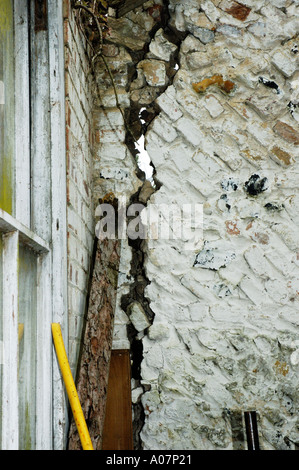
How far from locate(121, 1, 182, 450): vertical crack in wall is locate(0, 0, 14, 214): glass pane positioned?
1.06 metres

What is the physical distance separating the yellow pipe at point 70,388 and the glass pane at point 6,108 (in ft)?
1.54

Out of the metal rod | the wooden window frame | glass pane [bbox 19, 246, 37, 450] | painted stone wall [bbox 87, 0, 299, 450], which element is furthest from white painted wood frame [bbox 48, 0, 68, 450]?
the metal rod

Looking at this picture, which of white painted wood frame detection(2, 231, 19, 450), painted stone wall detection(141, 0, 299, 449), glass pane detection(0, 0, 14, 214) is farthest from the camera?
painted stone wall detection(141, 0, 299, 449)

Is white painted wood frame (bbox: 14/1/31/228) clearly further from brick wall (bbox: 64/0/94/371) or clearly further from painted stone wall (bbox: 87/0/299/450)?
painted stone wall (bbox: 87/0/299/450)

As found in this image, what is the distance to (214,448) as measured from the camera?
7.51 ft

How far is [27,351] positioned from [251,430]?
4.05 feet

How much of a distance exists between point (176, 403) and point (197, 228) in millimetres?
893

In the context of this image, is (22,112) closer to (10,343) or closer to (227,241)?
(10,343)

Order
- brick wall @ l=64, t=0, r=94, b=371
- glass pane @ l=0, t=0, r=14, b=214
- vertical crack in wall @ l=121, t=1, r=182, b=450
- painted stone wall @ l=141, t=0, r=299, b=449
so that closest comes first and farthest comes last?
glass pane @ l=0, t=0, r=14, b=214
brick wall @ l=64, t=0, r=94, b=371
painted stone wall @ l=141, t=0, r=299, b=449
vertical crack in wall @ l=121, t=1, r=182, b=450

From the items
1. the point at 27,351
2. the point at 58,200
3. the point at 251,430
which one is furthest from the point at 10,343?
the point at 251,430

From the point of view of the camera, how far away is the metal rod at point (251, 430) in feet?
7.11

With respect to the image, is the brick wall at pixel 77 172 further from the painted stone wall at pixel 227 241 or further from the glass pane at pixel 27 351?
the painted stone wall at pixel 227 241

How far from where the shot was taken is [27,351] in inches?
59.1

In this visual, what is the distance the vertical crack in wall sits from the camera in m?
2.43
